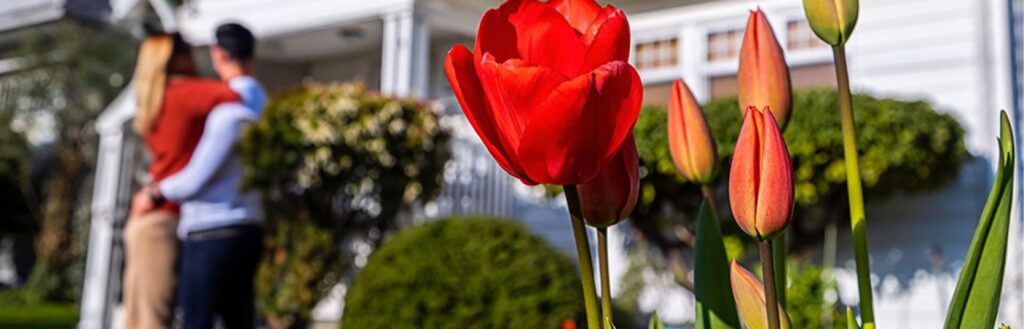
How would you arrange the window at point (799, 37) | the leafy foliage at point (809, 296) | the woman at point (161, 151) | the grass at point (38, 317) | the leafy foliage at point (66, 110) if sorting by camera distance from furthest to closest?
1. the leafy foliage at point (66, 110)
2. the grass at point (38, 317)
3. the window at point (799, 37)
4. the woman at point (161, 151)
5. the leafy foliage at point (809, 296)

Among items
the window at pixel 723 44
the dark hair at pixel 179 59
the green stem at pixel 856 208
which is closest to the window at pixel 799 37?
the window at pixel 723 44

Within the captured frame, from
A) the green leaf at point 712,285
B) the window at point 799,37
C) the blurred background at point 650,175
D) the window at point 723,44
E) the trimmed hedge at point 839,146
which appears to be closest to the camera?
the green leaf at point 712,285

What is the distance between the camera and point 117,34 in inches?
624

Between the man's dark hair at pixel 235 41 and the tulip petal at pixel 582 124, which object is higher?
the man's dark hair at pixel 235 41

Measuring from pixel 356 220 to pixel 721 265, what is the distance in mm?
6801

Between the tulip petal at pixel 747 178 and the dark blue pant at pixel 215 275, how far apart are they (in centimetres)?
352

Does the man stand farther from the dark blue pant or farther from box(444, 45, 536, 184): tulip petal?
box(444, 45, 536, 184): tulip petal

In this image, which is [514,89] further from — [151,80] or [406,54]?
[406,54]

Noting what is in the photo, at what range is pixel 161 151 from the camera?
13.8 feet

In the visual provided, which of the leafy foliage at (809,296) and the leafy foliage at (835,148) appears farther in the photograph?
the leafy foliage at (835,148)

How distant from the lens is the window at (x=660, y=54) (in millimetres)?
7875

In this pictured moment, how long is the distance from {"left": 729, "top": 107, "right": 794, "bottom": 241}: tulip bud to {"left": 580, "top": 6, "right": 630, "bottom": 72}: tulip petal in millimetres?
104

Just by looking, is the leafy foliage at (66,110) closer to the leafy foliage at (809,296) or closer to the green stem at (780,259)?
the leafy foliage at (809,296)

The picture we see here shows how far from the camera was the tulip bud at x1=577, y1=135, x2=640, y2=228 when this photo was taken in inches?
33.1
